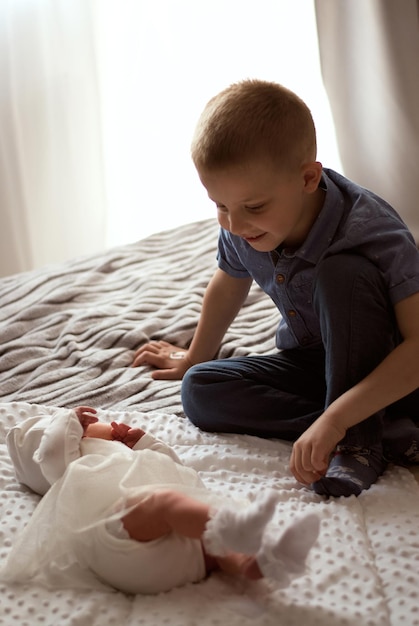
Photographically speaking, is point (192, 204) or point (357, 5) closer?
point (357, 5)

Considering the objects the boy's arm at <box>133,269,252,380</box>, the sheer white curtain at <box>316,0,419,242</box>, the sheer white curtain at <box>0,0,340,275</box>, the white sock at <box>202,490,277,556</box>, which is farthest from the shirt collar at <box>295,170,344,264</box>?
the sheer white curtain at <box>0,0,340,275</box>

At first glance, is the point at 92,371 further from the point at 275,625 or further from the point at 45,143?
the point at 45,143

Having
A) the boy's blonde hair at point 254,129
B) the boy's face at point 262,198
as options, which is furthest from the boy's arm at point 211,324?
the boy's blonde hair at point 254,129

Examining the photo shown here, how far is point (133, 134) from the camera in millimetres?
2756

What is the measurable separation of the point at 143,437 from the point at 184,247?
95 cm

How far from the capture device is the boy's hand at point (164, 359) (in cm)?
159

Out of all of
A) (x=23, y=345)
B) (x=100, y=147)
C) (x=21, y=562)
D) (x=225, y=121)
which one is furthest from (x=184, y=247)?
(x=21, y=562)

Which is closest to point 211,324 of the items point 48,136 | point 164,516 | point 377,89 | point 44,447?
point 44,447

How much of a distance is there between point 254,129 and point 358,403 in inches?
14.9

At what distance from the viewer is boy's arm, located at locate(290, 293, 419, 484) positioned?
1.15m

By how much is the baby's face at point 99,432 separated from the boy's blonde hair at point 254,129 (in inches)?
14.7

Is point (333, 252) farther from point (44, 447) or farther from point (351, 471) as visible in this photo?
point (44, 447)

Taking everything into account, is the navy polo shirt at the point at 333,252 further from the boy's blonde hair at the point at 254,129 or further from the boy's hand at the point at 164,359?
the boy's hand at the point at 164,359

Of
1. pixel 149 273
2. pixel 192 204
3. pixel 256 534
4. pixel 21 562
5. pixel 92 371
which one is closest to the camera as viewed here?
pixel 256 534
